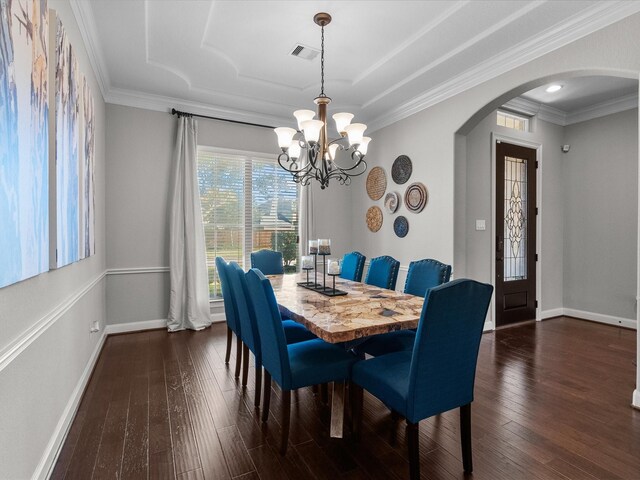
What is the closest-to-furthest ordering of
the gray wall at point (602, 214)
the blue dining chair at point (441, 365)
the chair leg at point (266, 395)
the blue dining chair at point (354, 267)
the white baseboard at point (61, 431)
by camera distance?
the blue dining chair at point (441, 365), the white baseboard at point (61, 431), the chair leg at point (266, 395), the blue dining chair at point (354, 267), the gray wall at point (602, 214)

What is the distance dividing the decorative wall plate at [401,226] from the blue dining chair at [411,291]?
1663mm

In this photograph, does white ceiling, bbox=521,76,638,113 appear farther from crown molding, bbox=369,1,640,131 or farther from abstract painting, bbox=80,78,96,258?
abstract painting, bbox=80,78,96,258

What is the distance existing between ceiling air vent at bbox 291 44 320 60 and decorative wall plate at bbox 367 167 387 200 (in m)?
2.01

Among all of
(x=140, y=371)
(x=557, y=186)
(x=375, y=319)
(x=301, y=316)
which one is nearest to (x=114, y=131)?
(x=140, y=371)

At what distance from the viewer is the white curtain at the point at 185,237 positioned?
4.11 metres

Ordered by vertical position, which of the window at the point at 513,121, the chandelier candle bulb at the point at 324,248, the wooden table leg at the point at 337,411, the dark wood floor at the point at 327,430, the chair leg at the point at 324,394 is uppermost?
the window at the point at 513,121

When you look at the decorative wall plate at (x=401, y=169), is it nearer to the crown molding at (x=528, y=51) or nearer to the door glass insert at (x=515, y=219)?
the crown molding at (x=528, y=51)

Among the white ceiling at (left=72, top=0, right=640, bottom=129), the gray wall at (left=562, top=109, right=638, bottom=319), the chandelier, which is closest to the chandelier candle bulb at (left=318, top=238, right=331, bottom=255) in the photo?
the chandelier

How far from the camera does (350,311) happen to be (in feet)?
6.67

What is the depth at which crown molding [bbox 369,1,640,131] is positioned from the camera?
239 centimetres

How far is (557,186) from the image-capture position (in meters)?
4.84

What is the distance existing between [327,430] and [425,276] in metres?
1.33

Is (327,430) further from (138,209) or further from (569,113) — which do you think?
(569,113)

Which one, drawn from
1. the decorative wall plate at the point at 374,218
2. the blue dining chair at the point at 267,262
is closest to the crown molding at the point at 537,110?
the decorative wall plate at the point at 374,218
